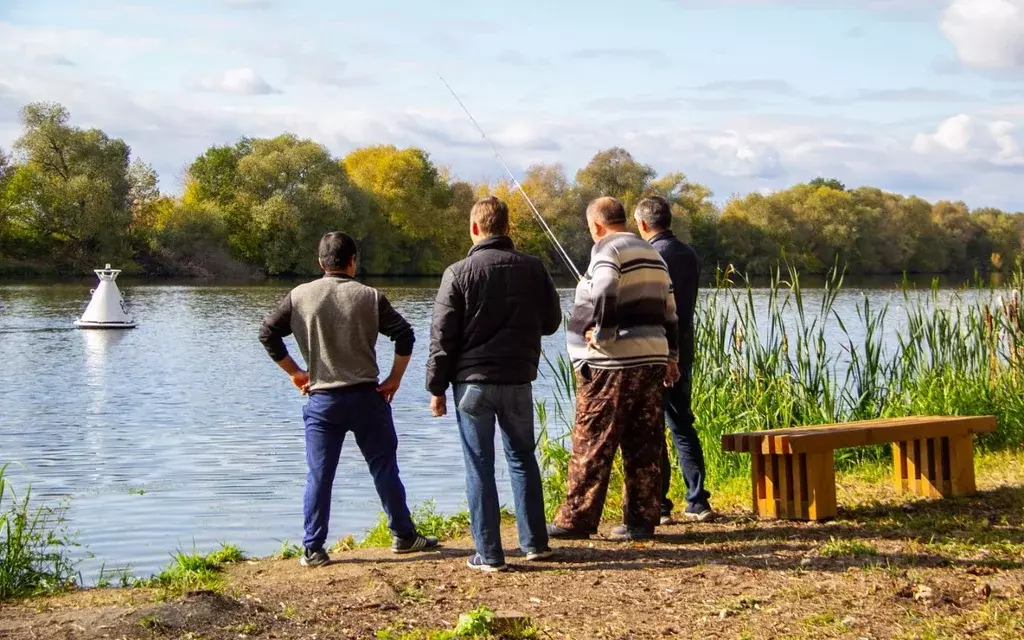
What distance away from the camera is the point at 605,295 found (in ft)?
20.2

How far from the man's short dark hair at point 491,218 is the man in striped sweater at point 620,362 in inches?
19.9

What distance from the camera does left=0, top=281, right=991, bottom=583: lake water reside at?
10.1 meters

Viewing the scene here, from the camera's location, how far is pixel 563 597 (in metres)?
5.50

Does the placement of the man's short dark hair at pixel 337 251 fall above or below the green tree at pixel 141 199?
below

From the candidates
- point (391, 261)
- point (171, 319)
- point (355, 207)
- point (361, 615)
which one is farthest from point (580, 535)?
point (391, 261)

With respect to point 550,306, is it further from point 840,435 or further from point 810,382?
point 810,382

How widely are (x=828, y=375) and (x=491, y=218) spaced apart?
15.5 ft

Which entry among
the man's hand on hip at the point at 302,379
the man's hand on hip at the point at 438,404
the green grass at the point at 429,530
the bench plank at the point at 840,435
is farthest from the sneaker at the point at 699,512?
the man's hand on hip at the point at 302,379

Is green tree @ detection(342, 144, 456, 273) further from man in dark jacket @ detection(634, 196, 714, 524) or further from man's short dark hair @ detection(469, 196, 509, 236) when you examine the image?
man's short dark hair @ detection(469, 196, 509, 236)

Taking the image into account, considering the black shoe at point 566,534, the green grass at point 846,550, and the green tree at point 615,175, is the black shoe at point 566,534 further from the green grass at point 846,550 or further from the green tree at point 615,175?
the green tree at point 615,175

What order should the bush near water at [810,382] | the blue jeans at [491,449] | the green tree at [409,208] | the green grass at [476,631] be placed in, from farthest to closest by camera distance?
the green tree at [409,208] → the bush near water at [810,382] → the blue jeans at [491,449] → the green grass at [476,631]

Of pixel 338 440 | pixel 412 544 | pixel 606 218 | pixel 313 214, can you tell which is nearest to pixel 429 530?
pixel 412 544

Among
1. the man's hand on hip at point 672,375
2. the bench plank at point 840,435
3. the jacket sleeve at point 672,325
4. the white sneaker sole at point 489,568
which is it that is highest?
the jacket sleeve at point 672,325

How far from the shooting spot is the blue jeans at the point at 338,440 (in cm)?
627
